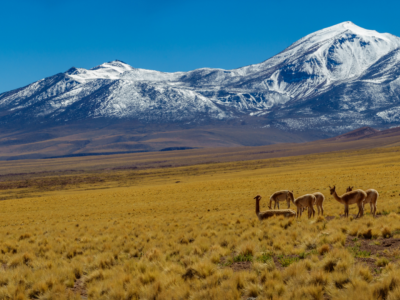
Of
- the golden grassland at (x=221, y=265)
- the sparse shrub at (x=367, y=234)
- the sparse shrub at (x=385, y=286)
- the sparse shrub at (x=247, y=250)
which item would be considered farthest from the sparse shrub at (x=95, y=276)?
the sparse shrub at (x=367, y=234)

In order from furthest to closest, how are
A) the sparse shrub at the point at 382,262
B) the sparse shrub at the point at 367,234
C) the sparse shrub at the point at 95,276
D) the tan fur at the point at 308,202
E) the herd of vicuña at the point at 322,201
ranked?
the tan fur at the point at 308,202 → the herd of vicuña at the point at 322,201 → the sparse shrub at the point at 367,234 → the sparse shrub at the point at 95,276 → the sparse shrub at the point at 382,262

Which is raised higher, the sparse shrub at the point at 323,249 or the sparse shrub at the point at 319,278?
the sparse shrub at the point at 319,278

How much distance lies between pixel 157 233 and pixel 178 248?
12.5 feet

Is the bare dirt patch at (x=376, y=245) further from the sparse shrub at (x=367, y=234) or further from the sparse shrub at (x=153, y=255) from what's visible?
the sparse shrub at (x=153, y=255)

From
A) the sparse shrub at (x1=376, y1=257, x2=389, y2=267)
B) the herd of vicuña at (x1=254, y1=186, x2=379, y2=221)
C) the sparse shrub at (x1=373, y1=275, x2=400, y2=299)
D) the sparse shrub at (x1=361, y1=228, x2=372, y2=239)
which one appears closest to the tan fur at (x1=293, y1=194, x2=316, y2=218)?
the herd of vicuña at (x1=254, y1=186, x2=379, y2=221)

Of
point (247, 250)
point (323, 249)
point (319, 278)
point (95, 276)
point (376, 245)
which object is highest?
point (319, 278)

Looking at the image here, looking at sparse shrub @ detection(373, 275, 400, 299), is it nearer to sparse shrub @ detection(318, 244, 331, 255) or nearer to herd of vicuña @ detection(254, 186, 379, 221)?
sparse shrub @ detection(318, 244, 331, 255)

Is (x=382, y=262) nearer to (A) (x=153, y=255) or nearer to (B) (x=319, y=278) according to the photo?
(B) (x=319, y=278)

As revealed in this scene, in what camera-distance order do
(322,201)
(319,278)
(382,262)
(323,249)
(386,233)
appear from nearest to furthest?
1. (319,278)
2. (382,262)
3. (323,249)
4. (386,233)
5. (322,201)

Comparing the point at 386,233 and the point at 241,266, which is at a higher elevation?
the point at 386,233

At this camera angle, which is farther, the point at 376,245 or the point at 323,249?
the point at 376,245

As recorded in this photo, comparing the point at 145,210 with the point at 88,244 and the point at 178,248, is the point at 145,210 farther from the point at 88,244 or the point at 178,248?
the point at 178,248

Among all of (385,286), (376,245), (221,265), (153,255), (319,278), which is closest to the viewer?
(385,286)

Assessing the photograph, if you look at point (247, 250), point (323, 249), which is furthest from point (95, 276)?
point (323, 249)
